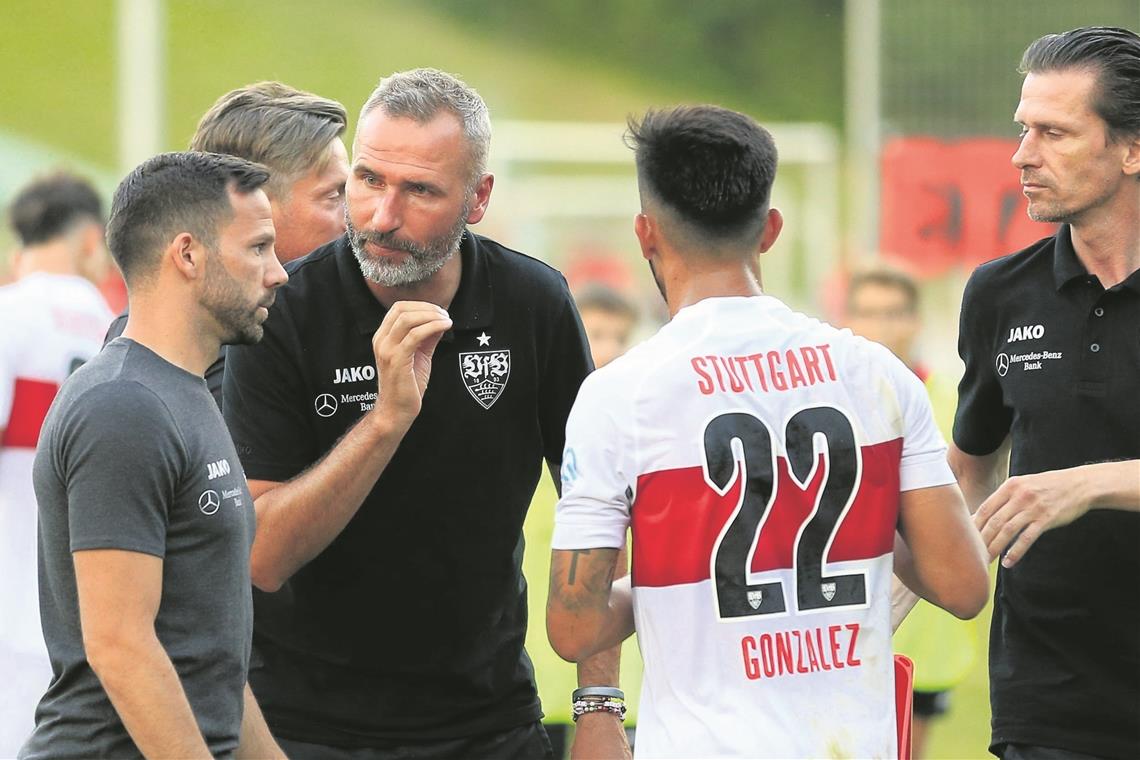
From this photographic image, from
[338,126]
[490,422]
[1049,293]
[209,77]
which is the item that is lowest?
[490,422]

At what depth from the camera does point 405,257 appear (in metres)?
3.25

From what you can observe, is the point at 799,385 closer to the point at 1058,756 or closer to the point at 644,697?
the point at 644,697

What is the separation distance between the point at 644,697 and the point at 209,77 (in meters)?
26.9

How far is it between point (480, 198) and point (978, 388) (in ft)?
4.25

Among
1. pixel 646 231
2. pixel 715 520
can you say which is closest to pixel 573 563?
pixel 715 520

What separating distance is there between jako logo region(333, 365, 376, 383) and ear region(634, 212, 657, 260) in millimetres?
807

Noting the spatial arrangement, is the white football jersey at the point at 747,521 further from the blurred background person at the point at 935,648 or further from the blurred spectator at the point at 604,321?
the blurred spectator at the point at 604,321

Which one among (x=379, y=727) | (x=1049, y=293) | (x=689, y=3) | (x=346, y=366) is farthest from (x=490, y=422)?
(x=689, y=3)

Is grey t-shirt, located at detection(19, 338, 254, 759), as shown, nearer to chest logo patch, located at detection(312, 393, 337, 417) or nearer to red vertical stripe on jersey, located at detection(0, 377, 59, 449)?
chest logo patch, located at detection(312, 393, 337, 417)

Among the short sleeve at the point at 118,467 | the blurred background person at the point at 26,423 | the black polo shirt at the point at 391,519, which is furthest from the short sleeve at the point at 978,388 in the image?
the blurred background person at the point at 26,423

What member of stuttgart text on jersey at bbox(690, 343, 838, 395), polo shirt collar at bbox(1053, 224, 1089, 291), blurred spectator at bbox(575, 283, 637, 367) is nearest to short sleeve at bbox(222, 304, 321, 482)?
stuttgart text on jersey at bbox(690, 343, 838, 395)

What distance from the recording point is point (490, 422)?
132 inches

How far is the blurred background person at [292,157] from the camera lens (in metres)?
3.72

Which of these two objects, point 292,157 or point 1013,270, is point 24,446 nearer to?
point 292,157
